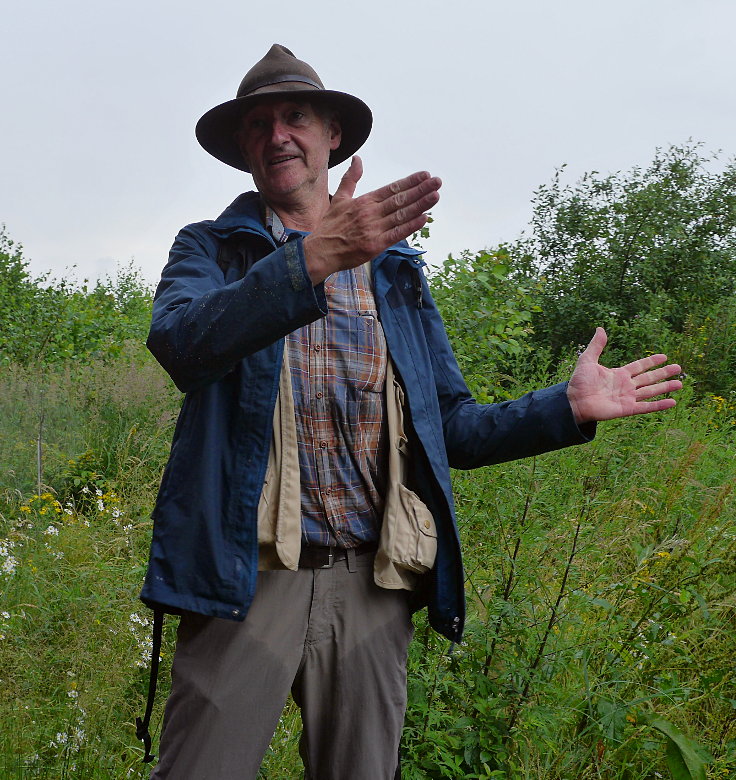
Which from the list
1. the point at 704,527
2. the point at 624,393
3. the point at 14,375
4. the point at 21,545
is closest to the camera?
the point at 624,393

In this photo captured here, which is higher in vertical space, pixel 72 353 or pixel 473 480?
pixel 72 353

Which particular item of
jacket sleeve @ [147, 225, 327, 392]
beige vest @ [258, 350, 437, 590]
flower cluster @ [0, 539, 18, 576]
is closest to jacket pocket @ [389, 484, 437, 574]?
beige vest @ [258, 350, 437, 590]

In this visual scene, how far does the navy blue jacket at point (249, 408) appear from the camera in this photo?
66.6 inches

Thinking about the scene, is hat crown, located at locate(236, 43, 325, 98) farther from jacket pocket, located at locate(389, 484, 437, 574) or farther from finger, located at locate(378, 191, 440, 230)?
jacket pocket, located at locate(389, 484, 437, 574)

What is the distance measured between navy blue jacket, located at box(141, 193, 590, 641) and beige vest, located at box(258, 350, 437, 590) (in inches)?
1.6

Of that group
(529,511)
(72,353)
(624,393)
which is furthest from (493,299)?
(72,353)

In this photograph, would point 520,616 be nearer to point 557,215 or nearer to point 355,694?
point 355,694

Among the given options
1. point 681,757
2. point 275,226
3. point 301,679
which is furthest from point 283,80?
point 681,757

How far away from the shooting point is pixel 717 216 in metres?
11.1

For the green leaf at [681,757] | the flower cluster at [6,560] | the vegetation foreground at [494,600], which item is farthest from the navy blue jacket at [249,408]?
the flower cluster at [6,560]

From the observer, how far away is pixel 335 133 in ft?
7.92

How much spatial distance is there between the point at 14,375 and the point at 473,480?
193 inches

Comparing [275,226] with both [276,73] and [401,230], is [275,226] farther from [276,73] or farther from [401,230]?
[401,230]

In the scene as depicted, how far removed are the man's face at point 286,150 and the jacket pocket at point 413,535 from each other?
791 millimetres
